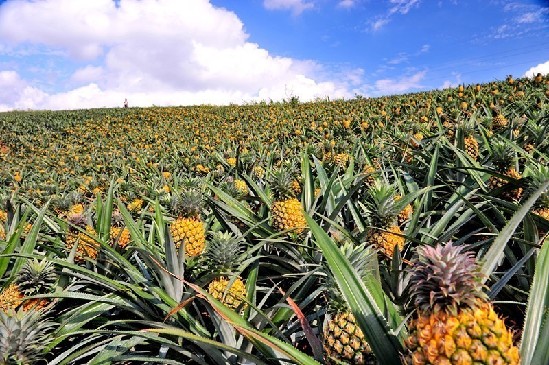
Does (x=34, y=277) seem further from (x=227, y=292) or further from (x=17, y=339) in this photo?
(x=227, y=292)

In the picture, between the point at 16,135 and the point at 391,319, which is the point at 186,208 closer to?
the point at 391,319

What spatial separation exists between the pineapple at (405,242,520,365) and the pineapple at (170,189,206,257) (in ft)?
4.60

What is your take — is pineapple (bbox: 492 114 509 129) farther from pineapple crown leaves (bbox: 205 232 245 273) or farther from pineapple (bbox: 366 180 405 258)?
pineapple crown leaves (bbox: 205 232 245 273)

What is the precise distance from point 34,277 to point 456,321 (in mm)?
2128

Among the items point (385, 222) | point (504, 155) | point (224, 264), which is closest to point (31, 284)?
point (224, 264)

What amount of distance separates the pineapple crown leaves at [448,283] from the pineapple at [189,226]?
139 cm

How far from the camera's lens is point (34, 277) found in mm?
2109

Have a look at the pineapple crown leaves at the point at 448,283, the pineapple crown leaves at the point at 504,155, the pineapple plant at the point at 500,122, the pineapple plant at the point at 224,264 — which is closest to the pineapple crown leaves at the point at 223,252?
the pineapple plant at the point at 224,264

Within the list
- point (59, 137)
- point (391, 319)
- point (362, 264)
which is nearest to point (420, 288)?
point (391, 319)

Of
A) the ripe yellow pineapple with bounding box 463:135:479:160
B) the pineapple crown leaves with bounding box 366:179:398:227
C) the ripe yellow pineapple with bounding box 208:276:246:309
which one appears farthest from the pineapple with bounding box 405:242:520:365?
the ripe yellow pineapple with bounding box 463:135:479:160

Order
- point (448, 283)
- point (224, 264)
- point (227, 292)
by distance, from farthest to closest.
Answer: point (224, 264), point (227, 292), point (448, 283)

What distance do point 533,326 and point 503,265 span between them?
1461mm

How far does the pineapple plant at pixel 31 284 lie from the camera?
6.50 feet

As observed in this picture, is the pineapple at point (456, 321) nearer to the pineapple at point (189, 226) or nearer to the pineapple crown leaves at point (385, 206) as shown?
the pineapple crown leaves at point (385, 206)
